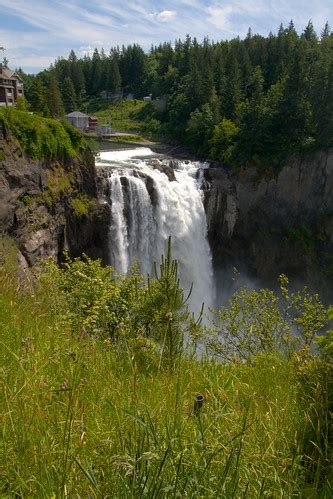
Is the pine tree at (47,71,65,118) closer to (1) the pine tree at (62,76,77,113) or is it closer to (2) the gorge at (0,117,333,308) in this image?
(2) the gorge at (0,117,333,308)

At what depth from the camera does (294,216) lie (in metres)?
36.2

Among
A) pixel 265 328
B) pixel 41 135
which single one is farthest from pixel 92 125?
pixel 265 328

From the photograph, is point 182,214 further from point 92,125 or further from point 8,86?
point 8,86

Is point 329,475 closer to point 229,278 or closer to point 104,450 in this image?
point 104,450

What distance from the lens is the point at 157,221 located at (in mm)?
27969

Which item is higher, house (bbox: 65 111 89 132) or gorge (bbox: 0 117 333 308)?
house (bbox: 65 111 89 132)

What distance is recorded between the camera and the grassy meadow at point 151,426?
6.06 feet

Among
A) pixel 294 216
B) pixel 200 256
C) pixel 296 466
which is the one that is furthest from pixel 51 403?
pixel 294 216

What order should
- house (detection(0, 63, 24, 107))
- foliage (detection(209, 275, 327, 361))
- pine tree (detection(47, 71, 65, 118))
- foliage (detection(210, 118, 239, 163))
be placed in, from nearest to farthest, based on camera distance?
foliage (detection(209, 275, 327, 361))
foliage (detection(210, 118, 239, 163))
pine tree (detection(47, 71, 65, 118))
house (detection(0, 63, 24, 107))

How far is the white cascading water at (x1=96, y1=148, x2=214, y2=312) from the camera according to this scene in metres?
26.5

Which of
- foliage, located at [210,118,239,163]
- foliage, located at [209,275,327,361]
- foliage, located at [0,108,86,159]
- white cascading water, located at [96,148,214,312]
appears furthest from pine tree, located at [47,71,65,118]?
foliage, located at [209,275,327,361]

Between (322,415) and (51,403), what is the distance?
1704 mm

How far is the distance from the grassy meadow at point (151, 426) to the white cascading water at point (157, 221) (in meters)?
20.3

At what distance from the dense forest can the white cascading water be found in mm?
7230
